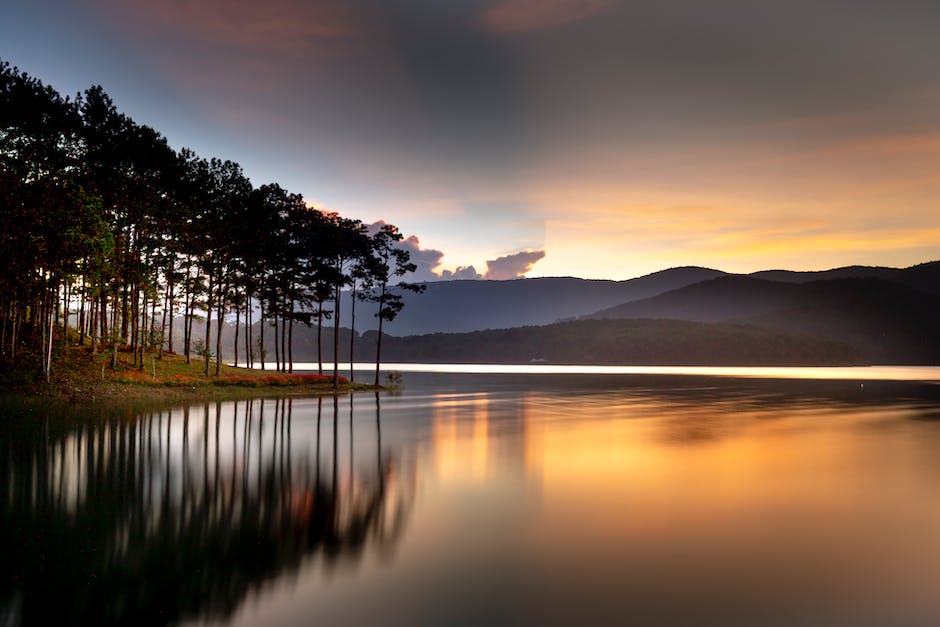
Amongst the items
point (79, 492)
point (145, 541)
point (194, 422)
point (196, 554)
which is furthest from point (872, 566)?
point (194, 422)

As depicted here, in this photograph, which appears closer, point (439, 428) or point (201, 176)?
point (439, 428)

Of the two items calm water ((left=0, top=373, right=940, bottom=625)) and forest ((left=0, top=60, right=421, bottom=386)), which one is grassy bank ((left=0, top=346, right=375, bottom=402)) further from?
calm water ((left=0, top=373, right=940, bottom=625))

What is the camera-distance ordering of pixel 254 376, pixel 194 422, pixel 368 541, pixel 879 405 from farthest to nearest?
1. pixel 254 376
2. pixel 879 405
3. pixel 194 422
4. pixel 368 541

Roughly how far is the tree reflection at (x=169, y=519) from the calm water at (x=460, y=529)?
0.24 feet

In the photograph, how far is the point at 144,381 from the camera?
5322 cm

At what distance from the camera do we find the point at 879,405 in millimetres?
58531

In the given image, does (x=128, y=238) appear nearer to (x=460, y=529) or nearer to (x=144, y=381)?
(x=144, y=381)

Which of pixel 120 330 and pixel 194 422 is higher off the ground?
pixel 120 330

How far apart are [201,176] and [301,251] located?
13.4 m

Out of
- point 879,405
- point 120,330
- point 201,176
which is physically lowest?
point 879,405

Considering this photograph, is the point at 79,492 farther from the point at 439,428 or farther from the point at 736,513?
the point at 439,428

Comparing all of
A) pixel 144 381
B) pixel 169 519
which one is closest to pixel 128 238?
pixel 144 381

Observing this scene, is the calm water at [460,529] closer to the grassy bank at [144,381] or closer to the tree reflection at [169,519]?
the tree reflection at [169,519]

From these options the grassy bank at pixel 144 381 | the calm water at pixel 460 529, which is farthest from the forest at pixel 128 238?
the calm water at pixel 460 529
